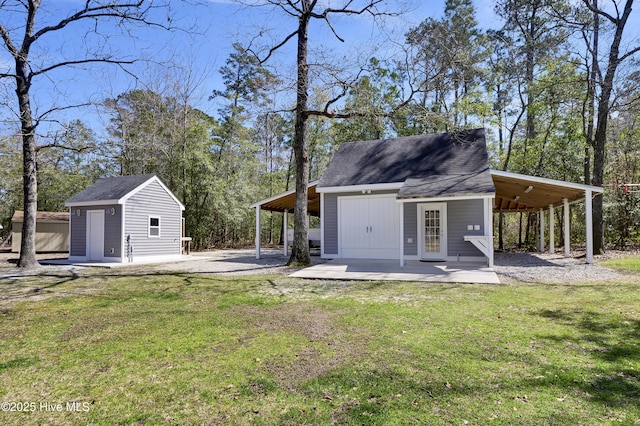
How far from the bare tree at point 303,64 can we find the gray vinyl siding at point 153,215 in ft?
22.4

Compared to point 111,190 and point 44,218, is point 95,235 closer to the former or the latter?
point 111,190

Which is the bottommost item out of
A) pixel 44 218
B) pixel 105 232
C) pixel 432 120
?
pixel 105 232

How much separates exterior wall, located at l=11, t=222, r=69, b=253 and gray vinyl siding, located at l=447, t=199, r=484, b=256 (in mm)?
19232

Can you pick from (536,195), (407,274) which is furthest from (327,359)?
(536,195)

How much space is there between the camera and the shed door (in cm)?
1352

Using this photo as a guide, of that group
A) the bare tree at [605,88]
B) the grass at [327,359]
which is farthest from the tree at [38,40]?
the bare tree at [605,88]

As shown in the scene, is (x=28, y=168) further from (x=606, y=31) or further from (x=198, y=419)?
(x=606, y=31)

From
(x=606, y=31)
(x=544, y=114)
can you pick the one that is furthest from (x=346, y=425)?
(x=544, y=114)

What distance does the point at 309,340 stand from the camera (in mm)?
3809

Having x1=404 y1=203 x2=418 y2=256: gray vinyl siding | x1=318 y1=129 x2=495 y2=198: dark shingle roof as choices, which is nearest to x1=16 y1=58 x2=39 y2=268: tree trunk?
x1=318 y1=129 x2=495 y2=198: dark shingle roof

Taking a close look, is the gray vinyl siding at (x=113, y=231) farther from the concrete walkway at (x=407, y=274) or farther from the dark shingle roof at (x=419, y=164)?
the concrete walkway at (x=407, y=274)

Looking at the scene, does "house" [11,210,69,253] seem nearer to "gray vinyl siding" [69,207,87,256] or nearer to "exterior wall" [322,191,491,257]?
"gray vinyl siding" [69,207,87,256]

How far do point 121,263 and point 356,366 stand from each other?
12172 millimetres

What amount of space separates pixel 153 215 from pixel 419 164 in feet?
36.2
